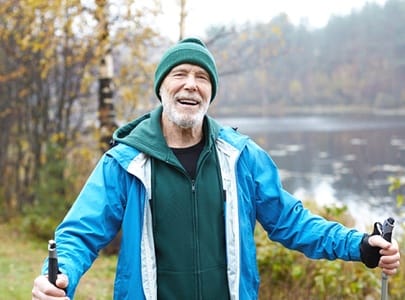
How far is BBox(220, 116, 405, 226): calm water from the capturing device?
48.9 ft

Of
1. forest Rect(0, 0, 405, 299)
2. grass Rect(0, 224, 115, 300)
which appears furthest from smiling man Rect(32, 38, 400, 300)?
grass Rect(0, 224, 115, 300)

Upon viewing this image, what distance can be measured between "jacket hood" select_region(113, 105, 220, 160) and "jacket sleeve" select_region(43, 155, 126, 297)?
132mm

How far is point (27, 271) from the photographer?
676 centimetres

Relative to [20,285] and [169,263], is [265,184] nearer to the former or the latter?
[169,263]

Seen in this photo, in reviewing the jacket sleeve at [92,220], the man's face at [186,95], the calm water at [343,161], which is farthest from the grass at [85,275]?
the calm water at [343,161]

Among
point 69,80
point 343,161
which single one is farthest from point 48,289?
point 343,161

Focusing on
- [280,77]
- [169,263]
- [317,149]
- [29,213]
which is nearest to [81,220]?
[169,263]

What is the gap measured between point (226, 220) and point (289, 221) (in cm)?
31

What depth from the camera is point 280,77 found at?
50.0m

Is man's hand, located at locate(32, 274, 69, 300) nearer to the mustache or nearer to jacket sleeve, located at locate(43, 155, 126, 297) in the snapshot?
jacket sleeve, located at locate(43, 155, 126, 297)

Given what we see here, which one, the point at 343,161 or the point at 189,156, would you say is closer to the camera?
the point at 189,156

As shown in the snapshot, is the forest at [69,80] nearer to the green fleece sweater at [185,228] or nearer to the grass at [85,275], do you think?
the grass at [85,275]

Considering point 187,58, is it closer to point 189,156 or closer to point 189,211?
point 189,156

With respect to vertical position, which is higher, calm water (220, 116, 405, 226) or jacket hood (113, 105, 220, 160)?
jacket hood (113, 105, 220, 160)
